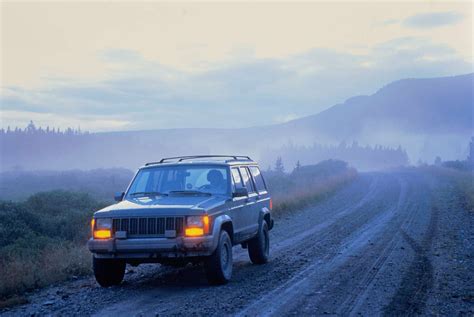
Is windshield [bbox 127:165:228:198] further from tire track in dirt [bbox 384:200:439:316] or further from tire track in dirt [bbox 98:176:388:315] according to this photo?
tire track in dirt [bbox 384:200:439:316]

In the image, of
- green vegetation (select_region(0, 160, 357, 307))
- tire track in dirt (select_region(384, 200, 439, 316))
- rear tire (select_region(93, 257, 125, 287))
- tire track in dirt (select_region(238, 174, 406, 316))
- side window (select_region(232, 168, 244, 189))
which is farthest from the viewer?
side window (select_region(232, 168, 244, 189))

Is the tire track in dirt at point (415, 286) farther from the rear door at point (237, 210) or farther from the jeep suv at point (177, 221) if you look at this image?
the rear door at point (237, 210)

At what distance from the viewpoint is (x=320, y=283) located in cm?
938

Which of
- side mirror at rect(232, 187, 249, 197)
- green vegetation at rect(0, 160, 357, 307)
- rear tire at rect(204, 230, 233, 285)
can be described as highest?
side mirror at rect(232, 187, 249, 197)

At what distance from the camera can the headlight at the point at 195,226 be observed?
8.83 metres

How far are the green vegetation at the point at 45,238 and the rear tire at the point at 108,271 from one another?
124cm

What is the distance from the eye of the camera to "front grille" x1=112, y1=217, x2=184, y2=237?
8859 millimetres

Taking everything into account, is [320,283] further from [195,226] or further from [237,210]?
[195,226]

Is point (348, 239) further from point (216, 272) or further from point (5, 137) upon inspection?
point (5, 137)

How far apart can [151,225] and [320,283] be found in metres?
2.91

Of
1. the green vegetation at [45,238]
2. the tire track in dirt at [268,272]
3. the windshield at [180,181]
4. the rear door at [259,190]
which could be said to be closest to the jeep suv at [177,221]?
the windshield at [180,181]

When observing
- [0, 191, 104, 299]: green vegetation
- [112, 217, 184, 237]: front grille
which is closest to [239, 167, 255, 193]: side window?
[112, 217, 184, 237]: front grille

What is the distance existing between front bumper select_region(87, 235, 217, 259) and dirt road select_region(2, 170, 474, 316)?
62 centimetres

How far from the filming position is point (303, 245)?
46.4 feet
